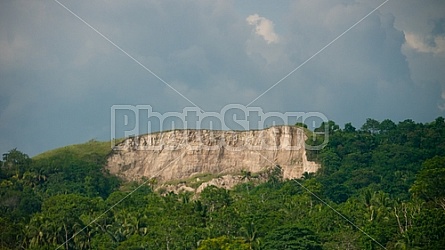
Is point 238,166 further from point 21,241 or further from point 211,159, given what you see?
point 21,241

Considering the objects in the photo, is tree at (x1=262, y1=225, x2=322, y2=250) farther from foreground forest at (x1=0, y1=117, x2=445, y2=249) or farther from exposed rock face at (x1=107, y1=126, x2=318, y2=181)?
exposed rock face at (x1=107, y1=126, x2=318, y2=181)

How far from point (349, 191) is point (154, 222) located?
25877 millimetres

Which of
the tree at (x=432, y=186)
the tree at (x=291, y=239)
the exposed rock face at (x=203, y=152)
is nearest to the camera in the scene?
the tree at (x=291, y=239)

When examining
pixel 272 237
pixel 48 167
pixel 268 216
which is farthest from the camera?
pixel 48 167

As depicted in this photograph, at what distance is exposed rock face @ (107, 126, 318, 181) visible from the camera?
109 meters

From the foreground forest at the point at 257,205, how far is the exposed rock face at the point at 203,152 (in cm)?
204

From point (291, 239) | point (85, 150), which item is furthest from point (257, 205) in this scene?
point (85, 150)

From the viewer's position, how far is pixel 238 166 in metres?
110

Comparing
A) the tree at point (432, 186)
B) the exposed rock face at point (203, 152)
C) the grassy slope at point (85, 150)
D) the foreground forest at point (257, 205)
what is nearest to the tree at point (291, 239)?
the foreground forest at point (257, 205)

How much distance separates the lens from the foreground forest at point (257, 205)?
7000 cm

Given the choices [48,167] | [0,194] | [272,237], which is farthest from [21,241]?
[48,167]

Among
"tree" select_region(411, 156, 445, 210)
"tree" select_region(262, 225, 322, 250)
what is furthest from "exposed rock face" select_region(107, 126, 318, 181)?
"tree" select_region(262, 225, 322, 250)

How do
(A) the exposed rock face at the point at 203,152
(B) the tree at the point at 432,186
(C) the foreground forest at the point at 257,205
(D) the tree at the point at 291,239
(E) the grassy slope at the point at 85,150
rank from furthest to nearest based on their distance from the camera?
(E) the grassy slope at the point at 85,150 < (A) the exposed rock face at the point at 203,152 < (B) the tree at the point at 432,186 < (C) the foreground forest at the point at 257,205 < (D) the tree at the point at 291,239

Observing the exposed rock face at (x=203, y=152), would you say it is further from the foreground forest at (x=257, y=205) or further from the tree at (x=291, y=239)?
the tree at (x=291, y=239)
